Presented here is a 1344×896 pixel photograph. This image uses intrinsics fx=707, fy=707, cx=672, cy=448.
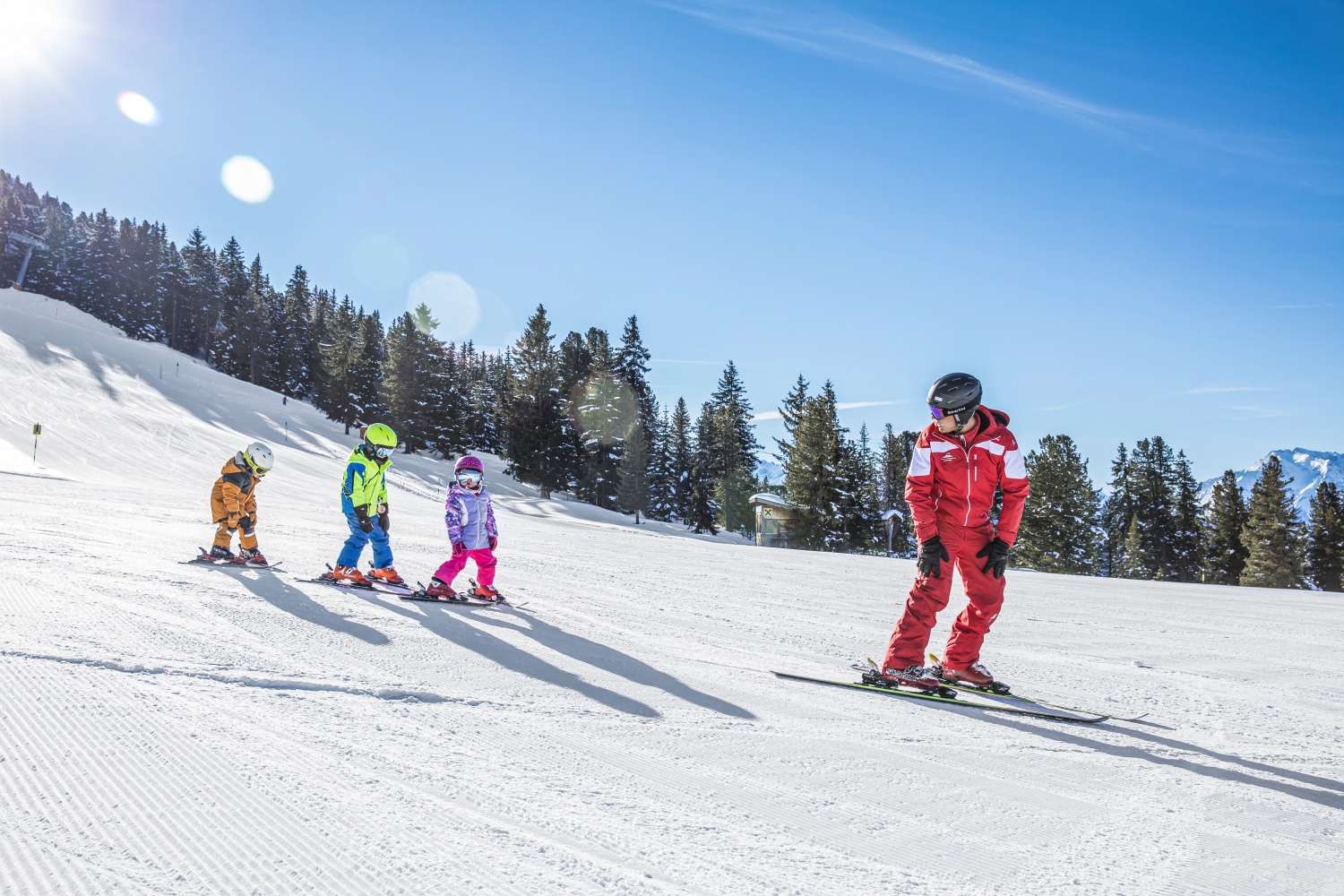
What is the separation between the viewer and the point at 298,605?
20.4 feet

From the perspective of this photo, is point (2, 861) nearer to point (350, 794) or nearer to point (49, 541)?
point (350, 794)

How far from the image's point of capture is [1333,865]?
2459mm

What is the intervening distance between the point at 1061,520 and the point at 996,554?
4744cm

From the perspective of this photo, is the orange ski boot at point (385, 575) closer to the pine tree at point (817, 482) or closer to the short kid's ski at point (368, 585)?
the short kid's ski at point (368, 585)

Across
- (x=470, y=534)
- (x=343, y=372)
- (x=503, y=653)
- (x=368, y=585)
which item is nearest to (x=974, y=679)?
(x=503, y=653)

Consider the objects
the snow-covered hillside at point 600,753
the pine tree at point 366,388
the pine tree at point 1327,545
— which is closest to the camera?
the snow-covered hillside at point 600,753

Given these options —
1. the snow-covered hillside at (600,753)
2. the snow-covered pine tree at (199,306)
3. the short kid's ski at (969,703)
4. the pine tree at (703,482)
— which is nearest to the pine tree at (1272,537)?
the pine tree at (703,482)

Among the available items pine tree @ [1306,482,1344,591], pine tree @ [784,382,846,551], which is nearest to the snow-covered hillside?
pine tree @ [784,382,846,551]

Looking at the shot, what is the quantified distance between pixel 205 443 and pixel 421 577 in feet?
101

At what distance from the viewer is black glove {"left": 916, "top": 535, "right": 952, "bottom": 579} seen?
4.81 meters

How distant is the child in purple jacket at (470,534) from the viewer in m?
7.48

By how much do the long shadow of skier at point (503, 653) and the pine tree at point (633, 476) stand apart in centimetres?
3911

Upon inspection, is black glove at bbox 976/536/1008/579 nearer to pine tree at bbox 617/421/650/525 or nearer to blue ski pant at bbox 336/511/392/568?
blue ski pant at bbox 336/511/392/568

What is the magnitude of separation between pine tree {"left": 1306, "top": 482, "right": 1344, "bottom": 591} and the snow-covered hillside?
168 feet
